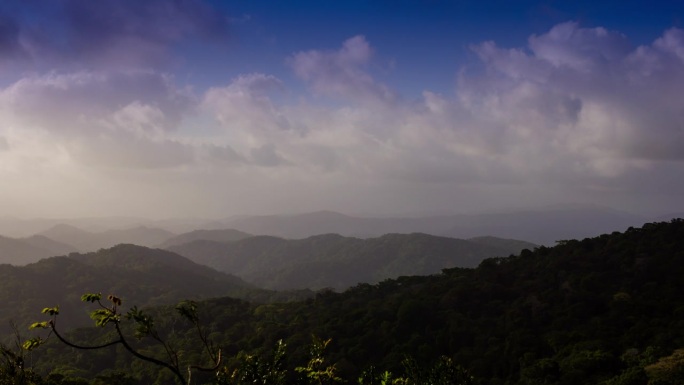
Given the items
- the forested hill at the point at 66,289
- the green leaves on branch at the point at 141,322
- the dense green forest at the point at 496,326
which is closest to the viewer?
the green leaves on branch at the point at 141,322

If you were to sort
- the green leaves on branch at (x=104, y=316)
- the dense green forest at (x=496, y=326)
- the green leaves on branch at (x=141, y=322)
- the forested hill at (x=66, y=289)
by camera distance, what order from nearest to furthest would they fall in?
the green leaves on branch at (x=104, y=316)
the green leaves on branch at (x=141, y=322)
the dense green forest at (x=496, y=326)
the forested hill at (x=66, y=289)

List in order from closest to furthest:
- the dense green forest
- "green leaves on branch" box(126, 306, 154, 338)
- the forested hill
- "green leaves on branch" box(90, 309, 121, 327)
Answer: "green leaves on branch" box(90, 309, 121, 327), "green leaves on branch" box(126, 306, 154, 338), the dense green forest, the forested hill

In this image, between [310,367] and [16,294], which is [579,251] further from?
[16,294]

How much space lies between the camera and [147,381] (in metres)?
64.3

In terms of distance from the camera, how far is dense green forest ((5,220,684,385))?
1628 inches

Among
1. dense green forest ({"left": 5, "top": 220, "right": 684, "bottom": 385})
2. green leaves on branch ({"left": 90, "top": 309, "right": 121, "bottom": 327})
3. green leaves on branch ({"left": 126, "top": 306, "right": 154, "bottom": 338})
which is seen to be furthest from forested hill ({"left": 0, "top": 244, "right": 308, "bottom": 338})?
green leaves on branch ({"left": 90, "top": 309, "right": 121, "bottom": 327})

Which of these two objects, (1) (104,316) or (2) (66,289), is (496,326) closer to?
(1) (104,316)

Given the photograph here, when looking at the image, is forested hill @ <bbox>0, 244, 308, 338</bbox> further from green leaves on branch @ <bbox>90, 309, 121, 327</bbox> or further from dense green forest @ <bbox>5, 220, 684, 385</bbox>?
green leaves on branch @ <bbox>90, 309, 121, 327</bbox>

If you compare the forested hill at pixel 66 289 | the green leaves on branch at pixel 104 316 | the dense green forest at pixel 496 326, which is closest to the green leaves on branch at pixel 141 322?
the green leaves on branch at pixel 104 316

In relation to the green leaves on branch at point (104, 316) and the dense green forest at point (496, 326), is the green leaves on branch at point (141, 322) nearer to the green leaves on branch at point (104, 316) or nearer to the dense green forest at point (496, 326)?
the green leaves on branch at point (104, 316)

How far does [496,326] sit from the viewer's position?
6109 centimetres

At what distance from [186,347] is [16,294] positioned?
420 feet

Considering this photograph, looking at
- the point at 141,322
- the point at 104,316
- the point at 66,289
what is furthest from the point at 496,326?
the point at 66,289

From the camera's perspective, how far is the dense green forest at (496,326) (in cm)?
4134
